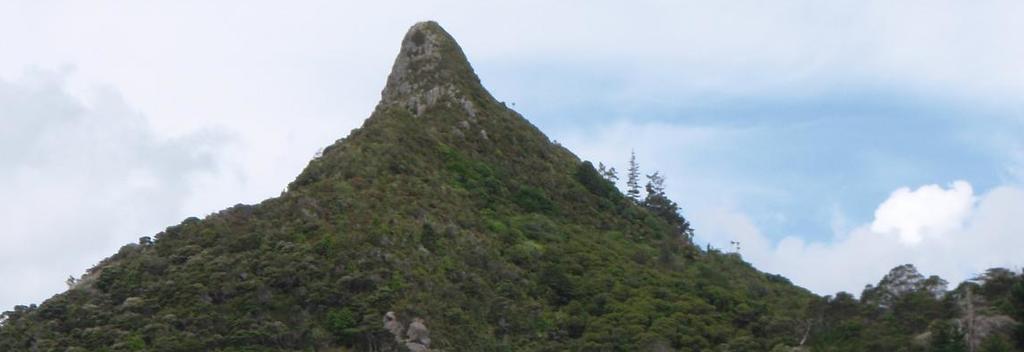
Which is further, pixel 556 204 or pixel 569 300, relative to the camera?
pixel 556 204

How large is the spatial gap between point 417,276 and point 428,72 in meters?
33.3

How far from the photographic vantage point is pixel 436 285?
86.6 m

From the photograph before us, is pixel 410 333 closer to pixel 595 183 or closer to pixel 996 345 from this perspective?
pixel 996 345

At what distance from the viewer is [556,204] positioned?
10800 cm

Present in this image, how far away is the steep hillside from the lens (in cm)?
8188

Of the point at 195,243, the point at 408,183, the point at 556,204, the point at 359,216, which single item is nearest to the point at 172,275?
the point at 195,243

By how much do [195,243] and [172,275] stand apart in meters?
3.69

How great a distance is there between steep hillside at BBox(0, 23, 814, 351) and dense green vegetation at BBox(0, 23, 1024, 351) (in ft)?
0.38

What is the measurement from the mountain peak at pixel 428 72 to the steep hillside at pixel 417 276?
312 cm

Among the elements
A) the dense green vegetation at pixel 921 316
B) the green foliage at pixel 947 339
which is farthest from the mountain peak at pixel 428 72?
the green foliage at pixel 947 339

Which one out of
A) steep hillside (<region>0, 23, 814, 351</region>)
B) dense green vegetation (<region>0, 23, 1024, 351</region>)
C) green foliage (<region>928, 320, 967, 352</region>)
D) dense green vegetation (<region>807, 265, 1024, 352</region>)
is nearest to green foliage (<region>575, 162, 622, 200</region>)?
steep hillside (<region>0, 23, 814, 351</region>)

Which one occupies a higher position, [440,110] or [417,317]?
[440,110]

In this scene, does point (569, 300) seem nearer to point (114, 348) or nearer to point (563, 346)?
point (563, 346)

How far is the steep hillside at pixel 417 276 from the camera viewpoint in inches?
Result: 3223
